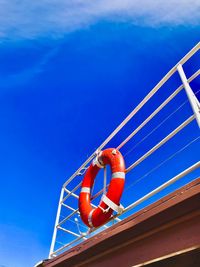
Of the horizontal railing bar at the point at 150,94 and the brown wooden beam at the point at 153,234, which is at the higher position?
the horizontal railing bar at the point at 150,94

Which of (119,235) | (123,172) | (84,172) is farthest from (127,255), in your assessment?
(84,172)

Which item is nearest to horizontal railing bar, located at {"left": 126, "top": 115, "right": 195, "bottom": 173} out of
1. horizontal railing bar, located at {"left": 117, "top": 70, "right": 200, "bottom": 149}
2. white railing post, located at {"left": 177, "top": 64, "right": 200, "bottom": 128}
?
white railing post, located at {"left": 177, "top": 64, "right": 200, "bottom": 128}

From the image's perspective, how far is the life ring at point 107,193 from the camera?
206cm

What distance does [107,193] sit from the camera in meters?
2.12

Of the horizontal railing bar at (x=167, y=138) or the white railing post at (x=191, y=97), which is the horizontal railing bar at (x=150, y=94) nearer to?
the white railing post at (x=191, y=97)

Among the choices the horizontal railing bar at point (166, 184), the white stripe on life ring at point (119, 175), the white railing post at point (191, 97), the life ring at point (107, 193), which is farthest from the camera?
the white stripe on life ring at point (119, 175)

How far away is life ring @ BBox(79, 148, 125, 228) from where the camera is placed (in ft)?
6.75

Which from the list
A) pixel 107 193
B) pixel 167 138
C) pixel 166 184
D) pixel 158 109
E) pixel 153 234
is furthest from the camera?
pixel 107 193

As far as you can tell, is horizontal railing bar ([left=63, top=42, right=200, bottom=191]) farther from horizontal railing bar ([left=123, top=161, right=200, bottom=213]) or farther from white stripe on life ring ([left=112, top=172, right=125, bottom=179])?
horizontal railing bar ([left=123, top=161, right=200, bottom=213])

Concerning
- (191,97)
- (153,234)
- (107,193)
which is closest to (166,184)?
(153,234)

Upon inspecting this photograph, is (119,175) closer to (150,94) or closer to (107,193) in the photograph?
(107,193)

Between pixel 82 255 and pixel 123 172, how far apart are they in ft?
2.56

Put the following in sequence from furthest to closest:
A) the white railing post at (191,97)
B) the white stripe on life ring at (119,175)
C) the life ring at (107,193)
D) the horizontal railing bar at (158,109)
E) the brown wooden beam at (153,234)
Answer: the white stripe on life ring at (119,175) → the life ring at (107,193) → the horizontal railing bar at (158,109) → the white railing post at (191,97) → the brown wooden beam at (153,234)

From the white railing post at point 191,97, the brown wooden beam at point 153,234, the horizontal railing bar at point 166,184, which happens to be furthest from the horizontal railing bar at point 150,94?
the brown wooden beam at point 153,234
